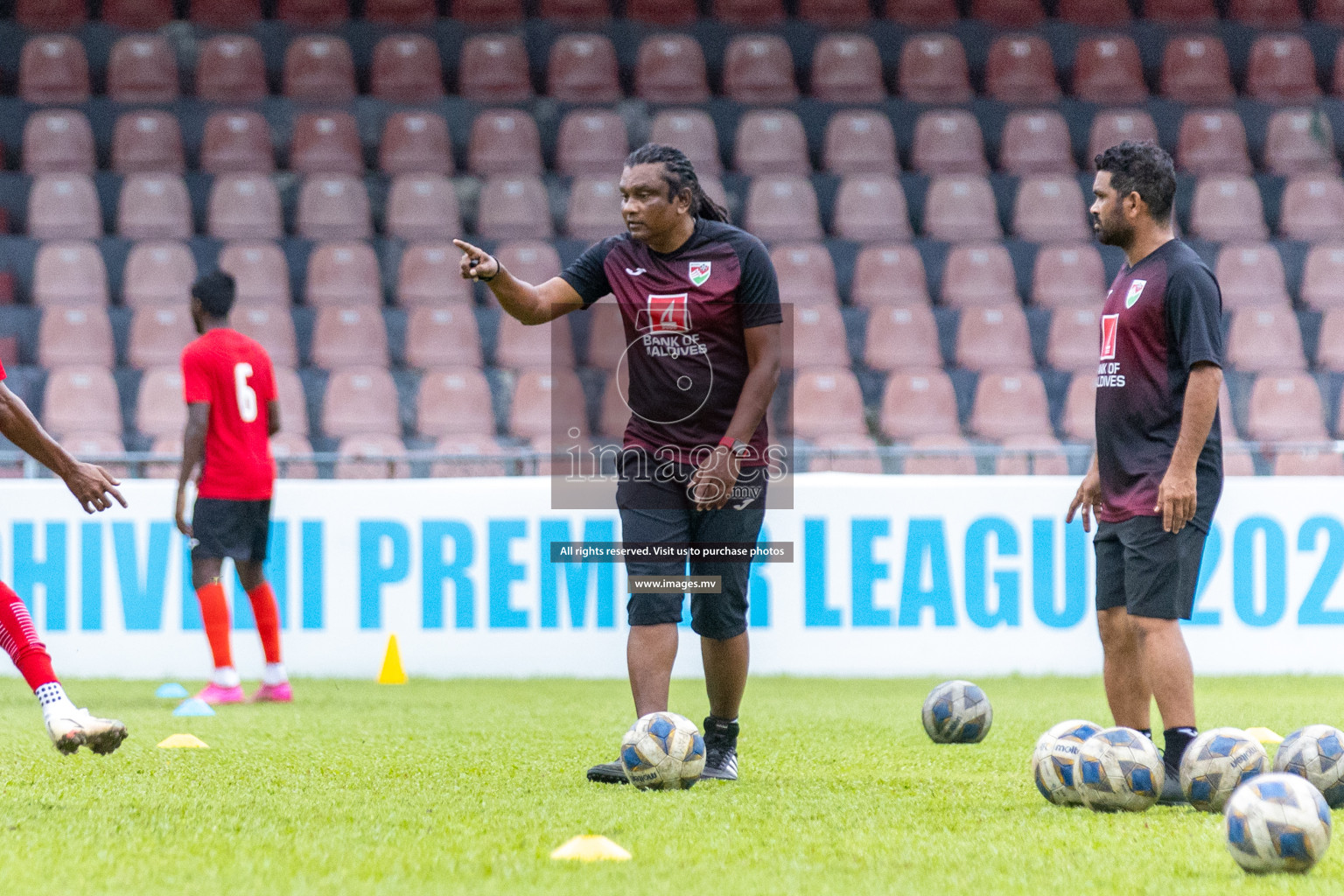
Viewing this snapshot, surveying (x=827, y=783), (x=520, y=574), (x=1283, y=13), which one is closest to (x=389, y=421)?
(x=520, y=574)

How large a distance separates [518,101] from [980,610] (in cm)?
705

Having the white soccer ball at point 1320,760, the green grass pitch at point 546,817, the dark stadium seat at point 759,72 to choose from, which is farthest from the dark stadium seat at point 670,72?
the white soccer ball at point 1320,760

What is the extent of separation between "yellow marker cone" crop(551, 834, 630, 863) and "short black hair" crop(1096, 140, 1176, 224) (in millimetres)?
2461

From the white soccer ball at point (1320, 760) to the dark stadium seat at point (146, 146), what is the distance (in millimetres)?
10962

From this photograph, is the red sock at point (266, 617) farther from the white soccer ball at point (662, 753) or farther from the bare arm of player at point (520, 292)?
the white soccer ball at point (662, 753)

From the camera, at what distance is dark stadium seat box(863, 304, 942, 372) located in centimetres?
1199

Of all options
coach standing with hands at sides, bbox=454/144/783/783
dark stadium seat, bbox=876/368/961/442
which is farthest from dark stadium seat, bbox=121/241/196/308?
coach standing with hands at sides, bbox=454/144/783/783

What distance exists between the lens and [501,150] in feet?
44.0

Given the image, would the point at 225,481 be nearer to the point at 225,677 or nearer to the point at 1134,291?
the point at 225,677

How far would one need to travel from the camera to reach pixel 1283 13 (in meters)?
15.1

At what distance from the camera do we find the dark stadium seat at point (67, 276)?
12125mm

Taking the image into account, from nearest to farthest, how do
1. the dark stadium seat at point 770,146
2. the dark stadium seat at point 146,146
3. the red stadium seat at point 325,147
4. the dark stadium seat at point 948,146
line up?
the dark stadium seat at point 146,146 → the red stadium seat at point 325,147 → the dark stadium seat at point 770,146 → the dark stadium seat at point 948,146

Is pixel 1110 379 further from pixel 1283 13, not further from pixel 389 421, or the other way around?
pixel 1283 13

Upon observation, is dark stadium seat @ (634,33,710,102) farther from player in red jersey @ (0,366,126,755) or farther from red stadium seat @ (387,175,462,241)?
player in red jersey @ (0,366,126,755)
